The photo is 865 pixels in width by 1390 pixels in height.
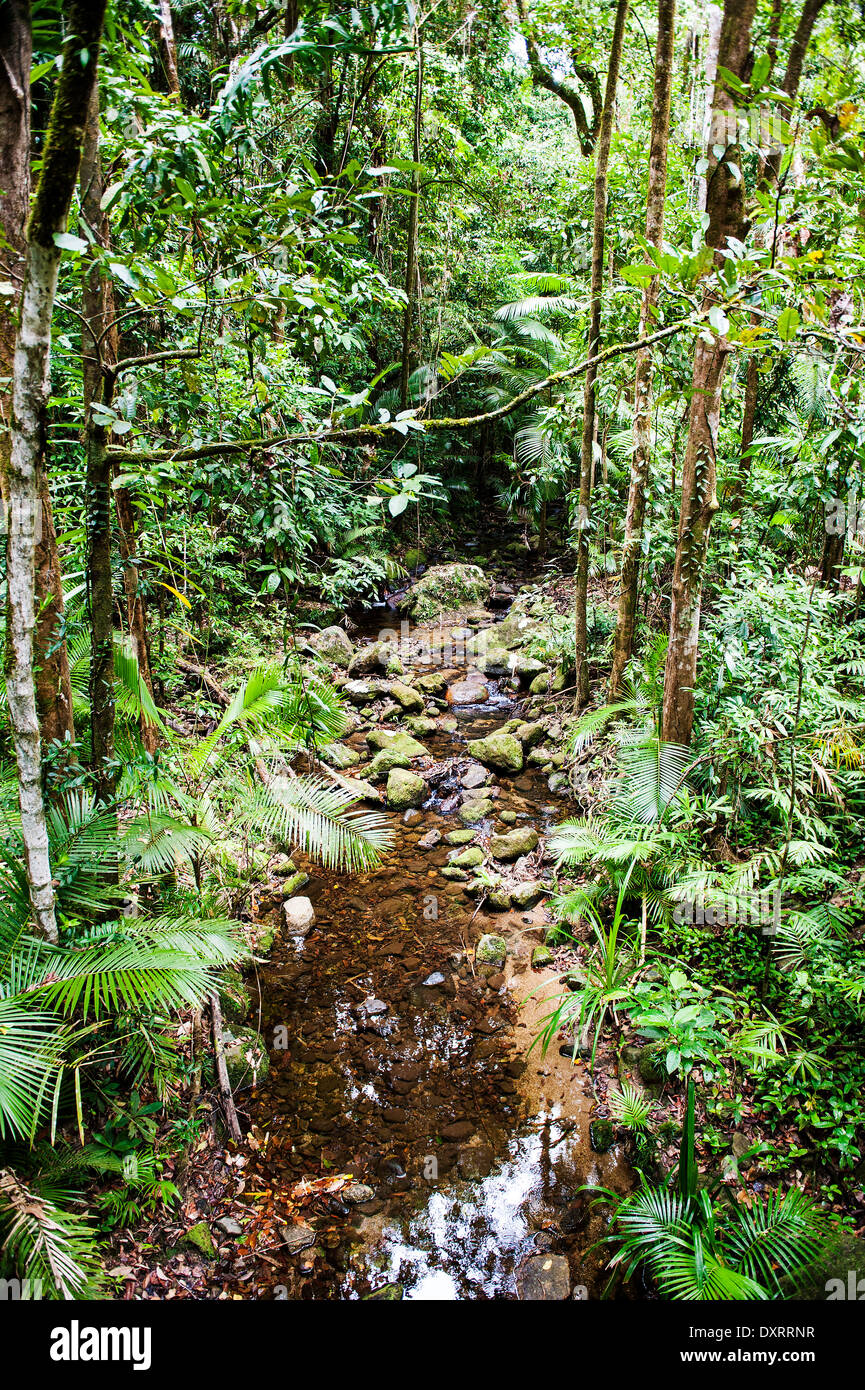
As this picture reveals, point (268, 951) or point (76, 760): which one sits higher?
point (76, 760)

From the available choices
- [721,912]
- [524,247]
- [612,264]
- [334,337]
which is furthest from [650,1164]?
[524,247]

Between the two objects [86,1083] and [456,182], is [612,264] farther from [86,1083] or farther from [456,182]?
[86,1083]

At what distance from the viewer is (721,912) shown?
3943 mm

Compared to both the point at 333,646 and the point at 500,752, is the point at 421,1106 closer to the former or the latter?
the point at 500,752

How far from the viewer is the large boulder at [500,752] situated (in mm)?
7035

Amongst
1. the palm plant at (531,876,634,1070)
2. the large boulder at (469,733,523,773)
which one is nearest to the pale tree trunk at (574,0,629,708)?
the large boulder at (469,733,523,773)

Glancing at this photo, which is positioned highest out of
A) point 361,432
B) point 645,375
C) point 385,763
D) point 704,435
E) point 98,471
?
point 645,375

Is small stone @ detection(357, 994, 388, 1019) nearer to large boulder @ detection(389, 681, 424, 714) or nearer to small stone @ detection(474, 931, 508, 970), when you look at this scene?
small stone @ detection(474, 931, 508, 970)

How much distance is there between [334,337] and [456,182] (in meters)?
10.1

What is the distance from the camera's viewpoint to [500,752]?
7.07 metres

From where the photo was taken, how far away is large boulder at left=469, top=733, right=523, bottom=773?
7.04m

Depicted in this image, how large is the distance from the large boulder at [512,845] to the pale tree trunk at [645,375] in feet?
4.59

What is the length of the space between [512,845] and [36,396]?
463 centimetres

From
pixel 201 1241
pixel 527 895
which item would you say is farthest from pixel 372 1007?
pixel 201 1241
